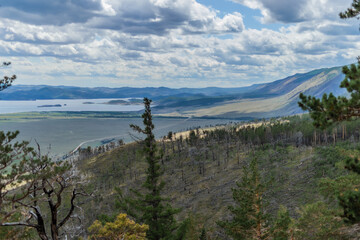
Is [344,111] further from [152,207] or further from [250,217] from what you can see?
[152,207]

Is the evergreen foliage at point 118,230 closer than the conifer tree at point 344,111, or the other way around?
the conifer tree at point 344,111

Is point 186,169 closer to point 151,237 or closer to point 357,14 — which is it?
point 151,237

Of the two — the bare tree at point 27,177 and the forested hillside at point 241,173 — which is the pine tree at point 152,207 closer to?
the bare tree at point 27,177

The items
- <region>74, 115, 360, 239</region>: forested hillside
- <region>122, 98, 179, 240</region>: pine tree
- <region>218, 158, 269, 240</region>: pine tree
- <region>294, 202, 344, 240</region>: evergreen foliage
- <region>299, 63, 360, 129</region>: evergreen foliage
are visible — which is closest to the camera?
<region>299, 63, 360, 129</region>: evergreen foliage

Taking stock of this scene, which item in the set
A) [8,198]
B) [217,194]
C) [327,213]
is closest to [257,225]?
[327,213]

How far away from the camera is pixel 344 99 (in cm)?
1362

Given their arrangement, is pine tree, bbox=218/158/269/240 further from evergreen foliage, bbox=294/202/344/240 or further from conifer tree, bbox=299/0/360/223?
conifer tree, bbox=299/0/360/223

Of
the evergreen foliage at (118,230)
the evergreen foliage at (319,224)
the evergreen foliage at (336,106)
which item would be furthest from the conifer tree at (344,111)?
the evergreen foliage at (118,230)

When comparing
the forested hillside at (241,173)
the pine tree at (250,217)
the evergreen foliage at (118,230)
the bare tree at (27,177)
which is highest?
the bare tree at (27,177)

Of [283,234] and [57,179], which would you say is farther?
[283,234]

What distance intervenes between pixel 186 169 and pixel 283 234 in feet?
480

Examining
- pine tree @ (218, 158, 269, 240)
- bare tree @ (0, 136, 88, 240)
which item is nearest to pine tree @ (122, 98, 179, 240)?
pine tree @ (218, 158, 269, 240)

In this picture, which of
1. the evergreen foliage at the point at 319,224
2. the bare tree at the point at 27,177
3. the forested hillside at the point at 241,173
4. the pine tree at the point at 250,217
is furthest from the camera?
the forested hillside at the point at 241,173

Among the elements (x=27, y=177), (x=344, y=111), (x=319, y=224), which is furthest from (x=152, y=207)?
(x=344, y=111)
